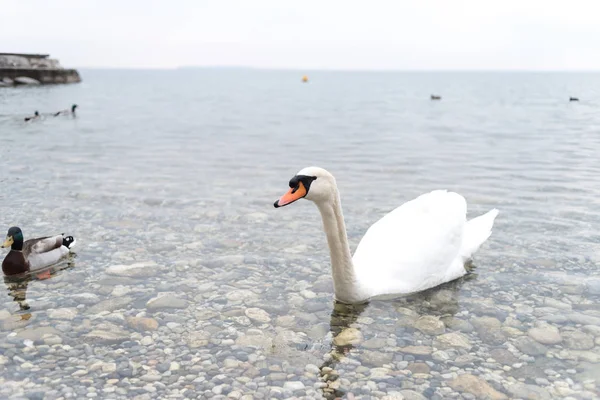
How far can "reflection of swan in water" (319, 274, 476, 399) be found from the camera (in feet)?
21.2

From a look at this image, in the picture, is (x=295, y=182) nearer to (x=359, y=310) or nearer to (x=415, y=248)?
(x=359, y=310)

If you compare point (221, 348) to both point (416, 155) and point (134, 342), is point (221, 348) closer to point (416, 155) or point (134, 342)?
point (134, 342)

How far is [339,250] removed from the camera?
7.49 m

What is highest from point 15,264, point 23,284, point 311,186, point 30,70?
point 30,70

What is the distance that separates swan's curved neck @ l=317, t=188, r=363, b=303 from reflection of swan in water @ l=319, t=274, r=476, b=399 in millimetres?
222

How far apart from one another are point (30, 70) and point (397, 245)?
3531 inches

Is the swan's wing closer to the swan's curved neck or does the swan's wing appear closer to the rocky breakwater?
the swan's curved neck

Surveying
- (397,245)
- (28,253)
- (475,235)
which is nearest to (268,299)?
(397,245)

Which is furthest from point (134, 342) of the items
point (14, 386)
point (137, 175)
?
point (137, 175)

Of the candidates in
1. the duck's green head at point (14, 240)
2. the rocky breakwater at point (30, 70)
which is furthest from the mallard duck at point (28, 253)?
the rocky breakwater at point (30, 70)

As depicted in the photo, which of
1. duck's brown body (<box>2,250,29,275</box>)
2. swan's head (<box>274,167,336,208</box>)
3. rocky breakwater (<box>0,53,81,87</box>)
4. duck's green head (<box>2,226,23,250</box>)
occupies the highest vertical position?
rocky breakwater (<box>0,53,81,87</box>)

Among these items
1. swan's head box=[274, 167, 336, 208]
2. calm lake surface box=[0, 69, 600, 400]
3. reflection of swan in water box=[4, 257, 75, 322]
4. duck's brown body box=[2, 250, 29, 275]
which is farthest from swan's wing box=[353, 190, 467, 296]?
duck's brown body box=[2, 250, 29, 275]

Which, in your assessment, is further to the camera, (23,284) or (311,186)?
(23,284)

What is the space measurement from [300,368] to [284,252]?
3919 millimetres
